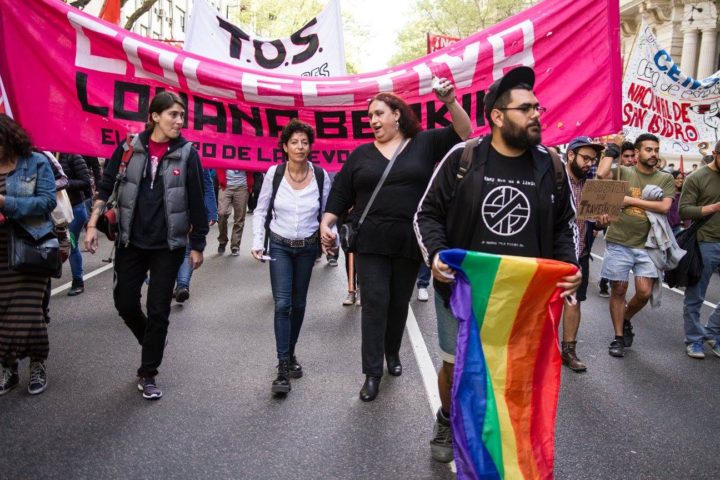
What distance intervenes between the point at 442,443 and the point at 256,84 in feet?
10.1

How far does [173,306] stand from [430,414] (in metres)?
3.87

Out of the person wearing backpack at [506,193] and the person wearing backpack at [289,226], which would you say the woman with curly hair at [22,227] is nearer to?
the person wearing backpack at [289,226]

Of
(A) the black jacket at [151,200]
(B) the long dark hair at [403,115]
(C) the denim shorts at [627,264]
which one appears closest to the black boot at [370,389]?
(A) the black jacket at [151,200]

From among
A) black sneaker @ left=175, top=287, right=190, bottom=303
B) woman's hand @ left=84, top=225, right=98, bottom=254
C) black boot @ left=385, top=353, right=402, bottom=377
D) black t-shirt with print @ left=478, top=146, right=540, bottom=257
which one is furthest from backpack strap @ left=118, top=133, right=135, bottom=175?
black sneaker @ left=175, top=287, right=190, bottom=303

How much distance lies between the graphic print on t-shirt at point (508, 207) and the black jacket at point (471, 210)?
0.05 m

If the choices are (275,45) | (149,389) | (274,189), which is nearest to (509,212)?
(274,189)

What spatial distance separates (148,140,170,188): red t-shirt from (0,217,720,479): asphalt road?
4.87 ft

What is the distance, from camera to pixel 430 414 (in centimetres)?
428

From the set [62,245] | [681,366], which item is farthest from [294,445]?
[681,366]

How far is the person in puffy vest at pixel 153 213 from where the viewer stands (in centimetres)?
436

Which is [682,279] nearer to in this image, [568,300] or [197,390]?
[568,300]

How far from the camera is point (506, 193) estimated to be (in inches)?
124

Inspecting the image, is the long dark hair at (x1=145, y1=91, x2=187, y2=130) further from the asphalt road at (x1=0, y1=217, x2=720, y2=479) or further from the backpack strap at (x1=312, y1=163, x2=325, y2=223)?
the asphalt road at (x1=0, y1=217, x2=720, y2=479)

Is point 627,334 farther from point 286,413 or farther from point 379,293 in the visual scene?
point 286,413
